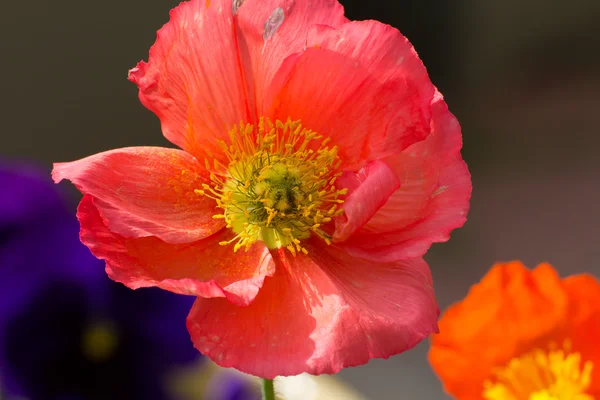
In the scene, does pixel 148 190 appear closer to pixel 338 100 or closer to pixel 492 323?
pixel 338 100

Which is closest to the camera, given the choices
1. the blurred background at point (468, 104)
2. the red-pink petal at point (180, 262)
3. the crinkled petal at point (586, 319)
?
the red-pink petal at point (180, 262)

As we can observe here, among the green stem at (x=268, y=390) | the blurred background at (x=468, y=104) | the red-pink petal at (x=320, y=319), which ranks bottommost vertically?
the blurred background at (x=468, y=104)

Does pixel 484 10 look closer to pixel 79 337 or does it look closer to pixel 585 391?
pixel 585 391

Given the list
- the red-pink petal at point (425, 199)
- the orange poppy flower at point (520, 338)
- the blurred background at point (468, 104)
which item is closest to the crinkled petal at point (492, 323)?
the orange poppy flower at point (520, 338)

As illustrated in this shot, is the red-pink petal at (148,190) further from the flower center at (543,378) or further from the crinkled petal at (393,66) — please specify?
the flower center at (543,378)

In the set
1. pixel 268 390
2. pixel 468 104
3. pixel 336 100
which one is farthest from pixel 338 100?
pixel 468 104

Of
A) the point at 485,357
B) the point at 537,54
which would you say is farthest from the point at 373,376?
the point at 537,54
